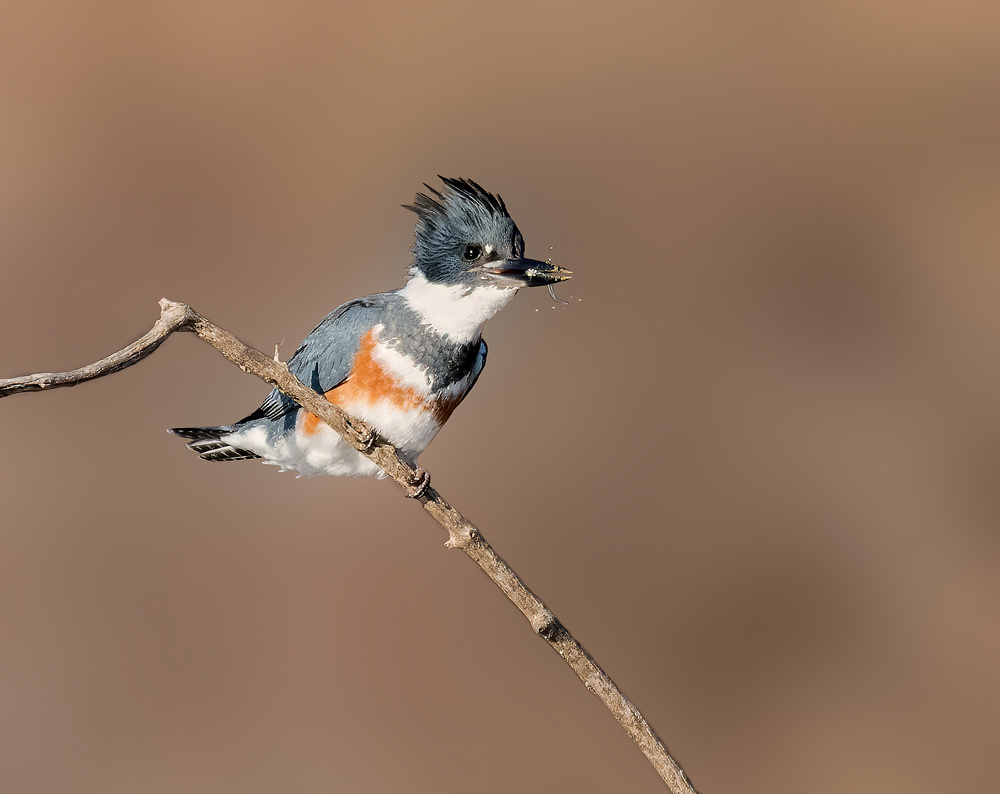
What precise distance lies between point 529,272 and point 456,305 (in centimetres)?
19

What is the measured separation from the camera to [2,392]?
924 millimetres

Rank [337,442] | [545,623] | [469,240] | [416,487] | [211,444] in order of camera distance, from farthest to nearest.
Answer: [211,444] → [337,442] → [469,240] → [416,487] → [545,623]

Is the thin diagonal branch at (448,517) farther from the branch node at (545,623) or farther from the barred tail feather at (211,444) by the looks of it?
the barred tail feather at (211,444)

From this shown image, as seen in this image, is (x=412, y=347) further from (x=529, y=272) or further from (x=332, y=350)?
(x=529, y=272)

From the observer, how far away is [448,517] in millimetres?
1187

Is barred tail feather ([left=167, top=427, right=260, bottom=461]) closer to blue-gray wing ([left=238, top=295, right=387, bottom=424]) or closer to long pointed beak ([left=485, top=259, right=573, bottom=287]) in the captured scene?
blue-gray wing ([left=238, top=295, right=387, bottom=424])

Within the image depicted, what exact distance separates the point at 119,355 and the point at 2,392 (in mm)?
130

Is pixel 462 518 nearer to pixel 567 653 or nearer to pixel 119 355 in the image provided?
pixel 567 653

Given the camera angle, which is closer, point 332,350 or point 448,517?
point 448,517

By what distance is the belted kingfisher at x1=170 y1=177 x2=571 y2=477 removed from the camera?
1.40 meters

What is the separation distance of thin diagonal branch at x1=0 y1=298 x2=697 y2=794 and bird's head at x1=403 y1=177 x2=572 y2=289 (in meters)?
0.34

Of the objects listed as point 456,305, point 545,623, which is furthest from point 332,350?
point 545,623

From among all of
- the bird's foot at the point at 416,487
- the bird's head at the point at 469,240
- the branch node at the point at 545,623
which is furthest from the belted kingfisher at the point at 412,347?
the branch node at the point at 545,623

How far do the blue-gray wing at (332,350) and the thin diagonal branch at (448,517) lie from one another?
1.22 feet
